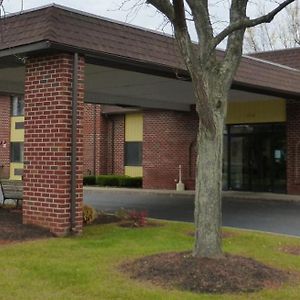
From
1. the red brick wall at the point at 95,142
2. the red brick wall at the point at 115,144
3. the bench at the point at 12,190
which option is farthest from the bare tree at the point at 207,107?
the red brick wall at the point at 95,142

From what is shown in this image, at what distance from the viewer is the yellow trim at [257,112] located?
22547 mm

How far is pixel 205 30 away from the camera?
7.89 m

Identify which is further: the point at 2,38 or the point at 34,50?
the point at 2,38

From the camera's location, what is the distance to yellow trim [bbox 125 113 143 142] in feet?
96.5

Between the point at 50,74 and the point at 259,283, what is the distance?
219 inches

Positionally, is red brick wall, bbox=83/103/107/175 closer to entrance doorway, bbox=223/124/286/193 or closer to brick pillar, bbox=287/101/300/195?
entrance doorway, bbox=223/124/286/193

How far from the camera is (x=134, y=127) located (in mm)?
29797

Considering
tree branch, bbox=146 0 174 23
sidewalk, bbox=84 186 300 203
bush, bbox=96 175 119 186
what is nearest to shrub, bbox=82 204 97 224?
tree branch, bbox=146 0 174 23

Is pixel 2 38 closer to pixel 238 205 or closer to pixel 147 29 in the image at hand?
pixel 147 29

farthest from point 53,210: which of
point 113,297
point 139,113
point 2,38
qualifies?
point 139,113

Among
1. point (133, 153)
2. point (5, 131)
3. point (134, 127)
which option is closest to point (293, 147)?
point (134, 127)

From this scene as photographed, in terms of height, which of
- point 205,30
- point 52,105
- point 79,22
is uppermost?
point 79,22

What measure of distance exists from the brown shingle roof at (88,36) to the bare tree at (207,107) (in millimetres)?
2870

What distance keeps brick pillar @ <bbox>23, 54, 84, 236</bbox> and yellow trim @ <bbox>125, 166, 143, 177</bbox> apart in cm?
1882
